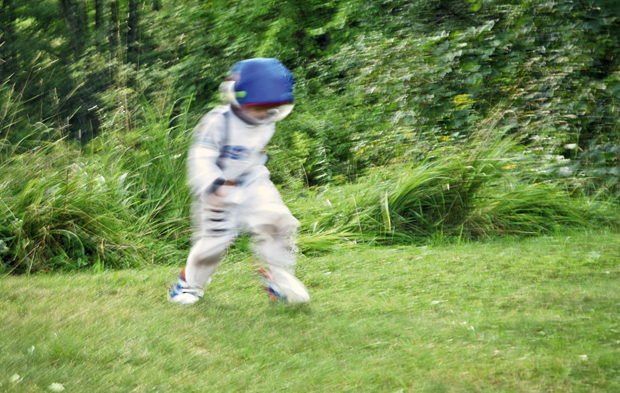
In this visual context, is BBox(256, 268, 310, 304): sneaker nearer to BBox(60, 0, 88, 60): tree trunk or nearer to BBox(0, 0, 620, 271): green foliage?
BBox(0, 0, 620, 271): green foliage

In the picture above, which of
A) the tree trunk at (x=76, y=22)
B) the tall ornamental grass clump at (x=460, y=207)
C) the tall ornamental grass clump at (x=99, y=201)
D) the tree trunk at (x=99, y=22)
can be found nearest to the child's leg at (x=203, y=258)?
the tall ornamental grass clump at (x=99, y=201)

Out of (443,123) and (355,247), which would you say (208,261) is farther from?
(443,123)

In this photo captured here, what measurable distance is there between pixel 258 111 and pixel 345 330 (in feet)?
4.42

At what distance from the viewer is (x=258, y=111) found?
3570 millimetres

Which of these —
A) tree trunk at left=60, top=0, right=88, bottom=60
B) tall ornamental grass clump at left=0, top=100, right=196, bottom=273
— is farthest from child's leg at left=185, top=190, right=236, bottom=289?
tree trunk at left=60, top=0, right=88, bottom=60

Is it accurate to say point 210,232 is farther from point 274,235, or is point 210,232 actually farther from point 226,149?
point 226,149


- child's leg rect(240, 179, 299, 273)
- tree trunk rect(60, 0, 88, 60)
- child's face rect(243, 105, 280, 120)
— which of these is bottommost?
tree trunk rect(60, 0, 88, 60)

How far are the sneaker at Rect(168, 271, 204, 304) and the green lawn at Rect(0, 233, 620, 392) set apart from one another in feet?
0.23

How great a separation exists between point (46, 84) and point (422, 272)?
908 inches

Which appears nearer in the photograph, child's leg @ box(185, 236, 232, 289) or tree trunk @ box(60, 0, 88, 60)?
child's leg @ box(185, 236, 232, 289)

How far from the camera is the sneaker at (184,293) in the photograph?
3766 mm

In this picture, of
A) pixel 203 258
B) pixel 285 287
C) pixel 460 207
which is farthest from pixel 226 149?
pixel 460 207

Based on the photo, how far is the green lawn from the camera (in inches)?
96.2

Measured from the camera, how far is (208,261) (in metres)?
3.67
